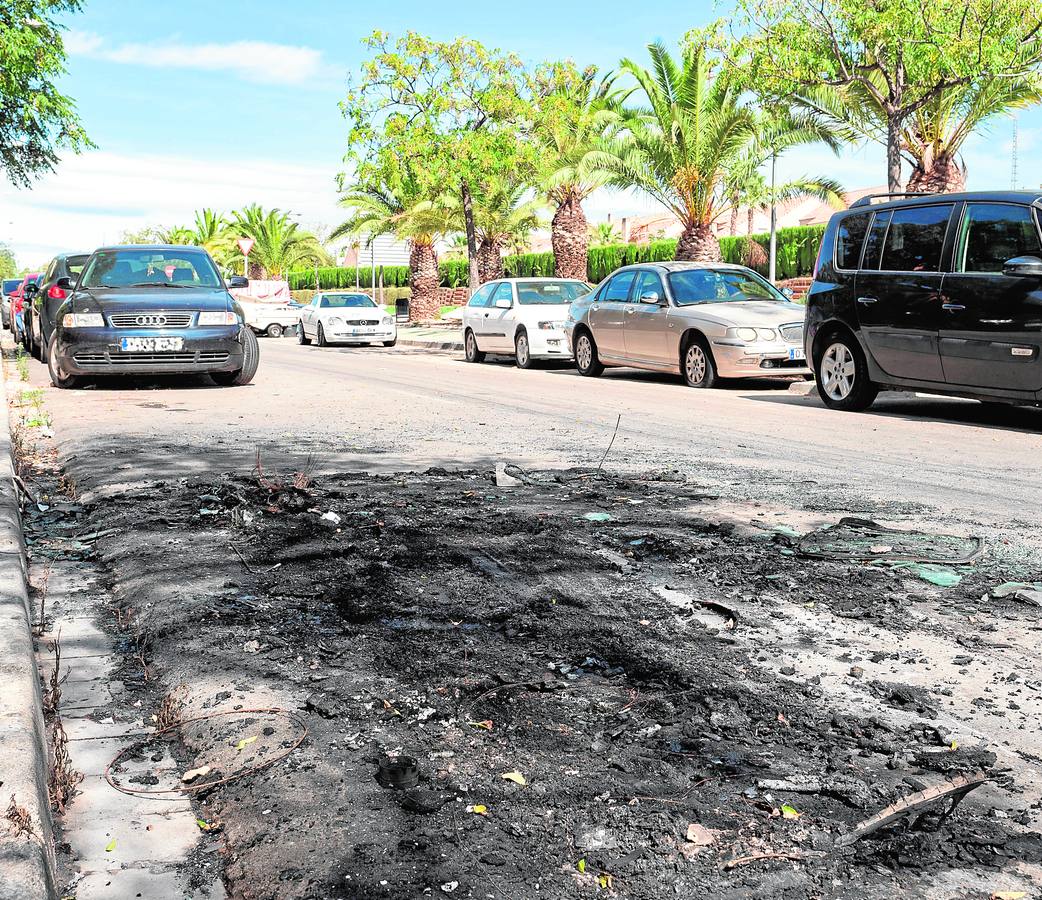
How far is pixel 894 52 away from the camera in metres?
20.1

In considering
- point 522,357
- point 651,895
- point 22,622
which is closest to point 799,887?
point 651,895

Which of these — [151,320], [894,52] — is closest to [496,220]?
[894,52]

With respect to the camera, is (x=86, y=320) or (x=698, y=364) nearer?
(x=86, y=320)

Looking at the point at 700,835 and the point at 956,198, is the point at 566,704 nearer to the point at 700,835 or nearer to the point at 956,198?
the point at 700,835

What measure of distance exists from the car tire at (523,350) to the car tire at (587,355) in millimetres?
2086

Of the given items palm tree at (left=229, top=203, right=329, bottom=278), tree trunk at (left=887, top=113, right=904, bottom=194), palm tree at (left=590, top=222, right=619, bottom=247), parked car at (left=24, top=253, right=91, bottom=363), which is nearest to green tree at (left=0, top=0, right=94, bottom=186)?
parked car at (left=24, top=253, right=91, bottom=363)

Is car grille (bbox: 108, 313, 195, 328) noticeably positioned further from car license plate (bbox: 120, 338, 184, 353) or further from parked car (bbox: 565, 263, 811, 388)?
parked car (bbox: 565, 263, 811, 388)

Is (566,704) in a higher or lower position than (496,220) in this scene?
lower

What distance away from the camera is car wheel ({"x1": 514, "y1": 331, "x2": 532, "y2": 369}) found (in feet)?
67.1

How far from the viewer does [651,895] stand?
2332 millimetres

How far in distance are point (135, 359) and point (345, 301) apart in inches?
706

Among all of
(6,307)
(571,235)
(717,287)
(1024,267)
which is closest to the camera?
(1024,267)

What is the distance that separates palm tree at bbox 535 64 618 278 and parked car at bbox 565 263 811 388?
42.9ft

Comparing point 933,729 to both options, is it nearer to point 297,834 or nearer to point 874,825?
point 874,825
